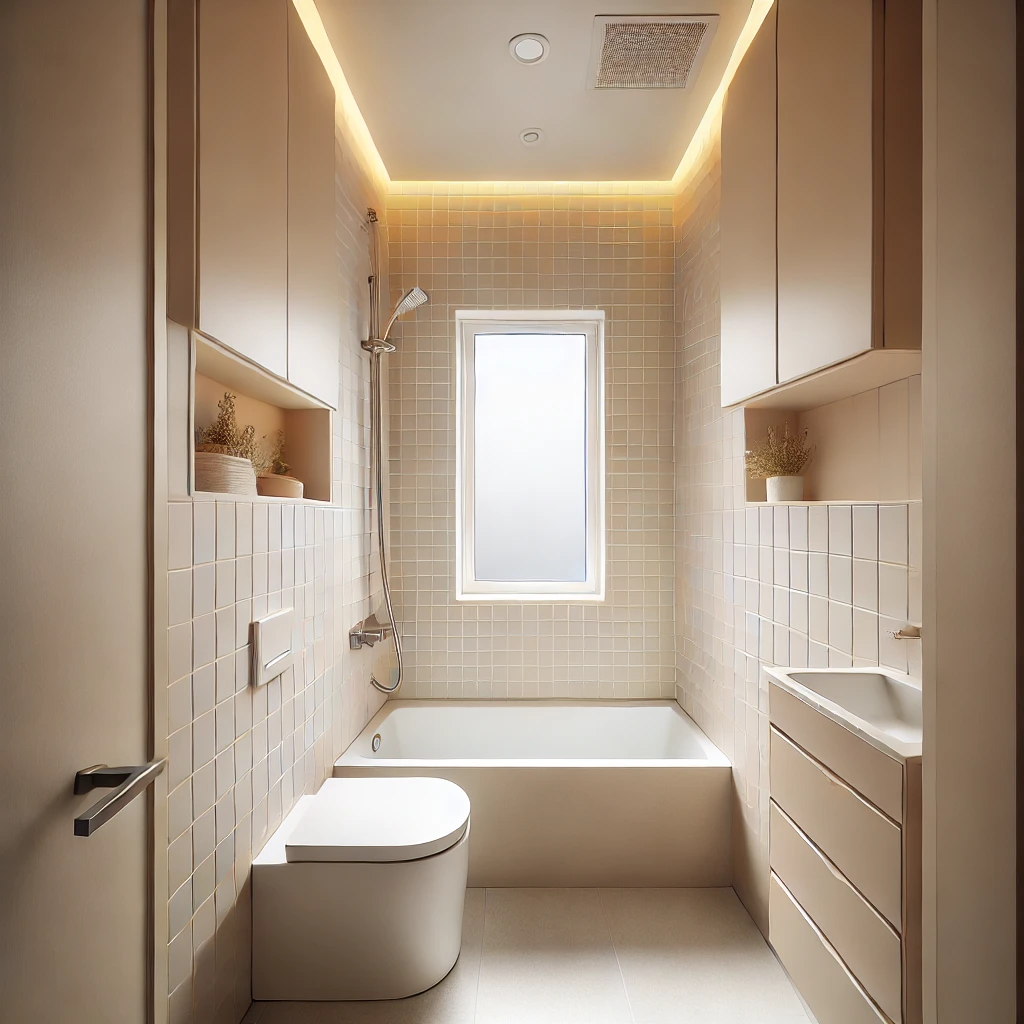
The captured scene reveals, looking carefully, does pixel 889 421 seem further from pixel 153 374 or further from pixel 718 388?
pixel 153 374

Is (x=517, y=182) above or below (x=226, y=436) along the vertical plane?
above

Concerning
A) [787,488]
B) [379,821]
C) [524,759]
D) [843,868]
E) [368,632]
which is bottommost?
[524,759]

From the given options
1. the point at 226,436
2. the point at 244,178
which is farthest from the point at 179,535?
the point at 244,178

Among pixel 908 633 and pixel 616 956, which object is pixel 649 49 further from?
pixel 616 956

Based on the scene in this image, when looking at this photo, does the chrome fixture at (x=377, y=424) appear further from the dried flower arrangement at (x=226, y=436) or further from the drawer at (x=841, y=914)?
the drawer at (x=841, y=914)

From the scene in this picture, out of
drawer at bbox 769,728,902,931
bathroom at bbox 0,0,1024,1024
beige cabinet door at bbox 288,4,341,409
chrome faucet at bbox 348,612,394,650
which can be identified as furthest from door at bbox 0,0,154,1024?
chrome faucet at bbox 348,612,394,650

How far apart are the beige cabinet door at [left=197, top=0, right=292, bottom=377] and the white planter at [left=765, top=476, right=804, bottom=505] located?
1372 mm

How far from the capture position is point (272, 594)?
1735 mm

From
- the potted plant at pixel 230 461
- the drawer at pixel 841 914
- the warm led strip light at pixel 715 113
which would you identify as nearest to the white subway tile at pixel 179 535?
the potted plant at pixel 230 461

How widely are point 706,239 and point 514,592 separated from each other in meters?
→ 1.66

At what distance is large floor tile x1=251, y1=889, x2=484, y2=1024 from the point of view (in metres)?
1.64

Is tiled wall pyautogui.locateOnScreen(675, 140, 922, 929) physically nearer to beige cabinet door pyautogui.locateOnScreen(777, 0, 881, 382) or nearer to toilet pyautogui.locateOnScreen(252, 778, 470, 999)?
beige cabinet door pyautogui.locateOnScreen(777, 0, 881, 382)

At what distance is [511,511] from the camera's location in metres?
3.13

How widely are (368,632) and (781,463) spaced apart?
1536mm
